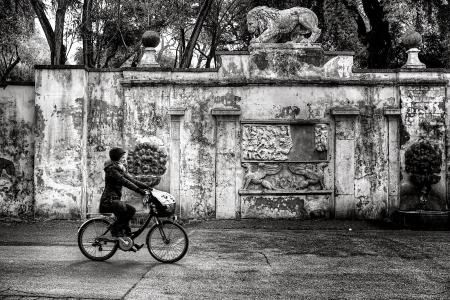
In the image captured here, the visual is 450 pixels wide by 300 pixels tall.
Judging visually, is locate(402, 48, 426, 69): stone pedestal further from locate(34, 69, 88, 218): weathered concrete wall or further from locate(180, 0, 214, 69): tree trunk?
locate(34, 69, 88, 218): weathered concrete wall

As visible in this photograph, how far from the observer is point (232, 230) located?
1141 cm

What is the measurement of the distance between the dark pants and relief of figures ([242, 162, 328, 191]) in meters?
4.95

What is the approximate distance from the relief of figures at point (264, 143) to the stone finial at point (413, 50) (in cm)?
346

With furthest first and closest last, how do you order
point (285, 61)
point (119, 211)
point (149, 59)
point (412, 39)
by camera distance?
point (412, 39), point (149, 59), point (285, 61), point (119, 211)

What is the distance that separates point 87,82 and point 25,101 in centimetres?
152

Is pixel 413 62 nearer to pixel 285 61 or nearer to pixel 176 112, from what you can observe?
pixel 285 61

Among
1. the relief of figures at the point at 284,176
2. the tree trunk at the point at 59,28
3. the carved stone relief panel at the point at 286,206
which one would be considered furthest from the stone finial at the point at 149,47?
the carved stone relief panel at the point at 286,206

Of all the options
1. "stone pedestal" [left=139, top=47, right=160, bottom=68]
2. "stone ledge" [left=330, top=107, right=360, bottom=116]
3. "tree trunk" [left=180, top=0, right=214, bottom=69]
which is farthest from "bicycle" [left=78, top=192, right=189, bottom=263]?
"tree trunk" [left=180, top=0, right=214, bottom=69]

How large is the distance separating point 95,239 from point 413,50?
895cm

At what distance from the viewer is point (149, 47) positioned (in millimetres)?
12938

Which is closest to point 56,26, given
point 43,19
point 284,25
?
point 43,19

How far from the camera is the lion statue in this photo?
12828 mm

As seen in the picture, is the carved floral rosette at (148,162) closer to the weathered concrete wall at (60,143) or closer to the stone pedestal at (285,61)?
the weathered concrete wall at (60,143)

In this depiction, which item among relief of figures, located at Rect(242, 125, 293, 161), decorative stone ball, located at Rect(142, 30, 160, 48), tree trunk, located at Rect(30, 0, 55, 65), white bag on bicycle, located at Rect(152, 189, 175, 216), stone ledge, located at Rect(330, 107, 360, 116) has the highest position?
tree trunk, located at Rect(30, 0, 55, 65)
